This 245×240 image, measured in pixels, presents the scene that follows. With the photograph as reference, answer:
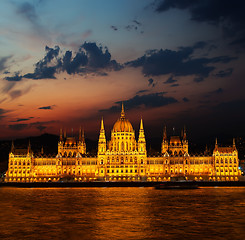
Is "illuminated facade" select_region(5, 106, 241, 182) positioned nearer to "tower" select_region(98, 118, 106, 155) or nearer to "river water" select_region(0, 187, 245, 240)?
"tower" select_region(98, 118, 106, 155)

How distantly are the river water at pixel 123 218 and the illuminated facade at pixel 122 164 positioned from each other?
199ft

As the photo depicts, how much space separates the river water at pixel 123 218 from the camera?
51.7 meters

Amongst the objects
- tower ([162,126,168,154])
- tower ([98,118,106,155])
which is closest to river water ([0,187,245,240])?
tower ([98,118,106,155])

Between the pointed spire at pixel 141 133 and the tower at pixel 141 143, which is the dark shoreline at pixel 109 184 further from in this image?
the pointed spire at pixel 141 133

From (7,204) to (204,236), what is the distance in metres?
46.8

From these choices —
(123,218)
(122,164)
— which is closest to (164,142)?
(122,164)

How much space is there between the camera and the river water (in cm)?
5166

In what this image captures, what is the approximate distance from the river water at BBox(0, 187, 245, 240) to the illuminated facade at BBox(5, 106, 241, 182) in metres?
60.7

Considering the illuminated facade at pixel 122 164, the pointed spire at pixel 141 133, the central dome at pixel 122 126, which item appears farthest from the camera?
the central dome at pixel 122 126

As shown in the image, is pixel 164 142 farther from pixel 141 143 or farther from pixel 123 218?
pixel 123 218

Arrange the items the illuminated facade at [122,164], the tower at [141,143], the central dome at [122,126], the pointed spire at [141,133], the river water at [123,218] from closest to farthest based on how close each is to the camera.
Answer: the river water at [123,218] → the illuminated facade at [122,164] → the tower at [141,143] → the pointed spire at [141,133] → the central dome at [122,126]

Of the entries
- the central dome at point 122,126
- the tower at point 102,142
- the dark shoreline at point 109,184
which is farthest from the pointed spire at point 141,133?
the dark shoreline at point 109,184

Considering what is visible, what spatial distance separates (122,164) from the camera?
504ft

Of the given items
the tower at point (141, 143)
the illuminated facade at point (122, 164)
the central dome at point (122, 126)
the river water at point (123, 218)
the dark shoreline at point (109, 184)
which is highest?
the central dome at point (122, 126)
